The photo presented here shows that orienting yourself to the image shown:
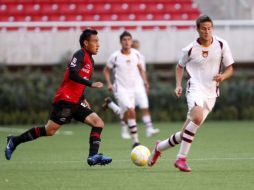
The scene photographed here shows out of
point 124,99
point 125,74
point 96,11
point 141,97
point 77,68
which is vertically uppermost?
point 77,68

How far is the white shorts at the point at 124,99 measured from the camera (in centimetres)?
1917

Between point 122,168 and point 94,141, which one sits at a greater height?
point 94,141

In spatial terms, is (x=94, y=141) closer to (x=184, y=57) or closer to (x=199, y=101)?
(x=199, y=101)

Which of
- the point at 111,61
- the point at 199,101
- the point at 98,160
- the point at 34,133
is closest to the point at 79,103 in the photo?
the point at 34,133

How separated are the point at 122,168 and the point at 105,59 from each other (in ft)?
43.8

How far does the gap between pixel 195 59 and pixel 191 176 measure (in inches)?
73.9

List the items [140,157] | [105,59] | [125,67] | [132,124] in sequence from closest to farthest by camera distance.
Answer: [140,157] < [132,124] < [125,67] < [105,59]

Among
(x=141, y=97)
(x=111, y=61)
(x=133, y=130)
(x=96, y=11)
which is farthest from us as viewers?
(x=96, y=11)

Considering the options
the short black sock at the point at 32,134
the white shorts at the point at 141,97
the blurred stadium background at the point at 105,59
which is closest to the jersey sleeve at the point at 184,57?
the short black sock at the point at 32,134

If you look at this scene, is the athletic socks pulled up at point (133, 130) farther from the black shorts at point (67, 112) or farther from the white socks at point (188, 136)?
the white socks at point (188, 136)

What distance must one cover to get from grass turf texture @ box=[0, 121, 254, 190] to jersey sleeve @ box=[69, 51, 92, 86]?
128 cm

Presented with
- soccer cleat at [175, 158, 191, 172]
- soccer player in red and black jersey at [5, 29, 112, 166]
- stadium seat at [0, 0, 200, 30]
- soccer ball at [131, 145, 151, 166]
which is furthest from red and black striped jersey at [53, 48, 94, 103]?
stadium seat at [0, 0, 200, 30]

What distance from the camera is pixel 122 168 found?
13.2 m

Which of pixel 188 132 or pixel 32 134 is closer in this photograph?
pixel 188 132
